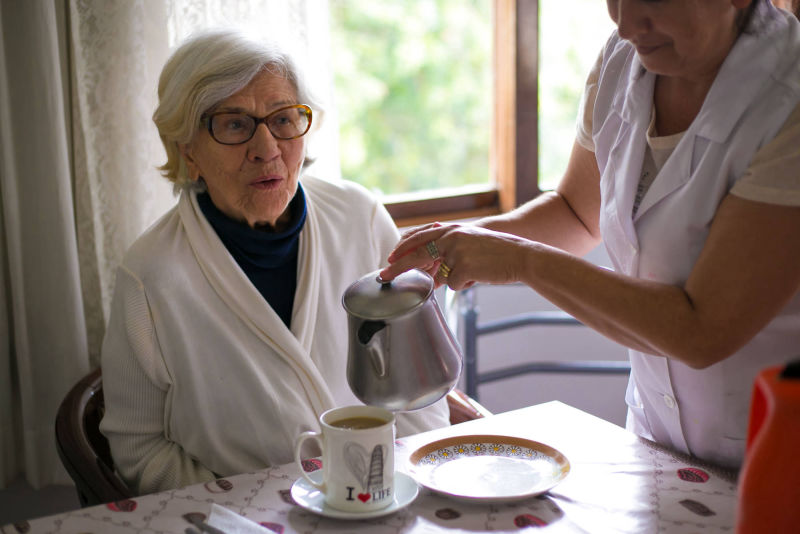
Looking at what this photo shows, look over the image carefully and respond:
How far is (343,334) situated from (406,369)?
581 millimetres

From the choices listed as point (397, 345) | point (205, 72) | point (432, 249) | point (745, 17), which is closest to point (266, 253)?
point (205, 72)

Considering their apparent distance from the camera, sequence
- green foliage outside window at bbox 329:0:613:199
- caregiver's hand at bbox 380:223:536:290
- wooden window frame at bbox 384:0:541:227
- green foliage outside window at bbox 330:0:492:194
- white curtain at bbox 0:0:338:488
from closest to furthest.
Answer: caregiver's hand at bbox 380:223:536:290 → white curtain at bbox 0:0:338:488 → wooden window frame at bbox 384:0:541:227 → green foliage outside window at bbox 329:0:613:199 → green foliage outside window at bbox 330:0:492:194

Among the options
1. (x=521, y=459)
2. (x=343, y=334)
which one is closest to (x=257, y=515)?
(x=521, y=459)

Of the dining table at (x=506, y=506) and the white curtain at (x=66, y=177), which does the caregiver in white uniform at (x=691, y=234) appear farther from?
the white curtain at (x=66, y=177)

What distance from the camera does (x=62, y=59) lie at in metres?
1.79

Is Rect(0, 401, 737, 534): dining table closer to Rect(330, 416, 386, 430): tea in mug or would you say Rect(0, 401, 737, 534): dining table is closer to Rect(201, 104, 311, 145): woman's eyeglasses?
Rect(330, 416, 386, 430): tea in mug

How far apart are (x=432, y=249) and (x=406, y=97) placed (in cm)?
380

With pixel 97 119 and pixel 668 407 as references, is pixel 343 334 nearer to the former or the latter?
pixel 668 407

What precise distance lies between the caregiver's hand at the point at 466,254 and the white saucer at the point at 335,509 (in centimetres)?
32

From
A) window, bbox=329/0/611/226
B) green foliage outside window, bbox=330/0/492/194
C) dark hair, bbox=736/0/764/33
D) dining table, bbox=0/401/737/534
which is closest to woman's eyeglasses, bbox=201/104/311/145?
dining table, bbox=0/401/737/534

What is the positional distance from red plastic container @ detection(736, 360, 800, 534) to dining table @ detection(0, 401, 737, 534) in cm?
28

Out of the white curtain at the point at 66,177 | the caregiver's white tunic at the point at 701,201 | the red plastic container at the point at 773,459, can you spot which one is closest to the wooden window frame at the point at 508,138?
the white curtain at the point at 66,177

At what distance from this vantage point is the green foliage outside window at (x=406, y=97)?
4297 millimetres

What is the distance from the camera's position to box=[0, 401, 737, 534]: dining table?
3.30 ft
